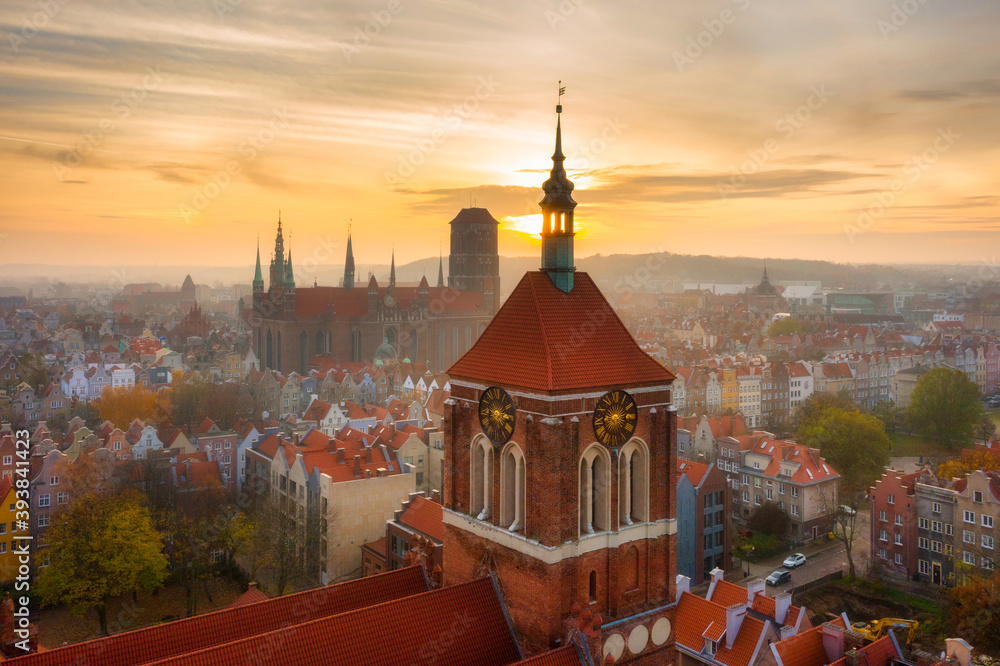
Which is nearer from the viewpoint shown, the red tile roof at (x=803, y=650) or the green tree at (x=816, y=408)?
the red tile roof at (x=803, y=650)

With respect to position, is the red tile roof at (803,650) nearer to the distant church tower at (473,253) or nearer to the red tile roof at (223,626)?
the red tile roof at (223,626)

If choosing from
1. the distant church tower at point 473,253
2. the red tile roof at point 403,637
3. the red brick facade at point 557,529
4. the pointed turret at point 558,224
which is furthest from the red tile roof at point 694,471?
the distant church tower at point 473,253

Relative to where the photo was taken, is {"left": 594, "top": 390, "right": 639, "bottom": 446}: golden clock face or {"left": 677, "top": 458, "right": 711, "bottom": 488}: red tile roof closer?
{"left": 594, "top": 390, "right": 639, "bottom": 446}: golden clock face

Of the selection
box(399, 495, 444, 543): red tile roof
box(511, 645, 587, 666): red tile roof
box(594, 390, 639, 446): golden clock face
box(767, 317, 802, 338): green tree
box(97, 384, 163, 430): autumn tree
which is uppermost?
box(767, 317, 802, 338): green tree

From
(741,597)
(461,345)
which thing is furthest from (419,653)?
(461,345)

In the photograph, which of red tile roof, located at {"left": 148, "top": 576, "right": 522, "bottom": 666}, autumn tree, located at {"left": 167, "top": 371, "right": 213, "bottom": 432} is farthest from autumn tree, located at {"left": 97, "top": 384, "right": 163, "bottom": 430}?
red tile roof, located at {"left": 148, "top": 576, "right": 522, "bottom": 666}

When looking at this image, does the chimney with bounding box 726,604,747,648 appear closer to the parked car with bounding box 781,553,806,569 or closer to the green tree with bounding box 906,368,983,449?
the parked car with bounding box 781,553,806,569

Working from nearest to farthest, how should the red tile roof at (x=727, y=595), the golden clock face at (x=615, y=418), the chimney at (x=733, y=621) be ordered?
the golden clock face at (x=615, y=418) < the chimney at (x=733, y=621) < the red tile roof at (x=727, y=595)

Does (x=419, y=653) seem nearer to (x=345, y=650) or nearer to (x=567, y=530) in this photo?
(x=345, y=650)
